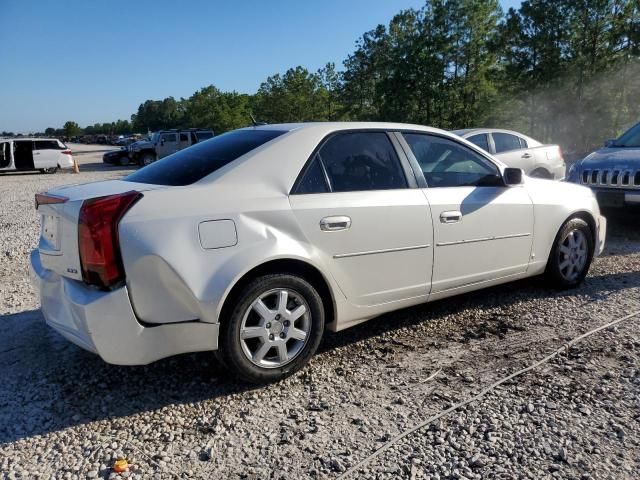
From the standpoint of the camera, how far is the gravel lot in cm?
242

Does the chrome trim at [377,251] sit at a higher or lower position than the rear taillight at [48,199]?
lower

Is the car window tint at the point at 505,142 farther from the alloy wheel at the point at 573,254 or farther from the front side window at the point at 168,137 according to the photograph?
the front side window at the point at 168,137

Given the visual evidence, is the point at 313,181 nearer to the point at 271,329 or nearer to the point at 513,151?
the point at 271,329

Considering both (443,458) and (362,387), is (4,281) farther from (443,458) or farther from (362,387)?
(443,458)

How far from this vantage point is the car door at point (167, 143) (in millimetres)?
27719

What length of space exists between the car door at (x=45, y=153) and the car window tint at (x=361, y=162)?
959 inches

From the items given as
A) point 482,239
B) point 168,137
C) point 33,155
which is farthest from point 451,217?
point 168,137

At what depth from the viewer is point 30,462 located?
8.09 ft

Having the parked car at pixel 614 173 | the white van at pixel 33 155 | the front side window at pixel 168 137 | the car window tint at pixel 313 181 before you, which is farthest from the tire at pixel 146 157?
the car window tint at pixel 313 181

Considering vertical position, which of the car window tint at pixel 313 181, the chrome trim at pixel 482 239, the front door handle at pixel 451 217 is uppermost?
the car window tint at pixel 313 181

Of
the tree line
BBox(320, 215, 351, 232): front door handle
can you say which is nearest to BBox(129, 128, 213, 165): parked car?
the tree line

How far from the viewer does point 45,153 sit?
2427 cm

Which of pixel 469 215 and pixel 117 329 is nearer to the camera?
pixel 117 329

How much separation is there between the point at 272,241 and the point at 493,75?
37.3m
